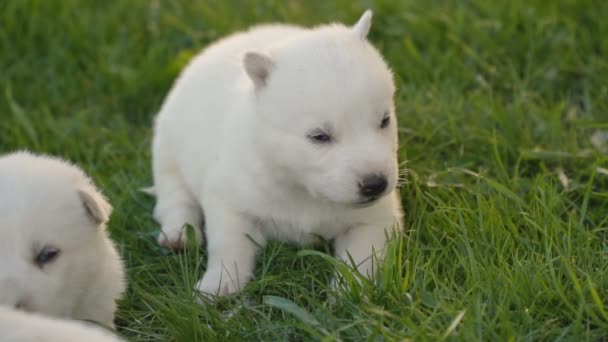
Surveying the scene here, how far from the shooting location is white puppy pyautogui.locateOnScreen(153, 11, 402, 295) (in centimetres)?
493

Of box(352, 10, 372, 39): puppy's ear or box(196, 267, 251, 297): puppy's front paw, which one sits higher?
box(352, 10, 372, 39): puppy's ear

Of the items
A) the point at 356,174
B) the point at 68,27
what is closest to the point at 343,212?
the point at 356,174

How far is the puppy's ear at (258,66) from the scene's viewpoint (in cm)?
523

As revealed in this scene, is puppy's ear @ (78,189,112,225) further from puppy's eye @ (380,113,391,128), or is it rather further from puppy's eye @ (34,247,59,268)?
puppy's eye @ (380,113,391,128)

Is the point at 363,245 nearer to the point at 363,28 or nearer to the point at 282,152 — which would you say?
the point at 282,152

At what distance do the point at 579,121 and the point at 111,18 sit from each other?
3940 millimetres

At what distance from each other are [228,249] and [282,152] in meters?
0.69

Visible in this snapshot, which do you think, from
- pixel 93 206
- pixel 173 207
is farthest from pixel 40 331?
pixel 173 207

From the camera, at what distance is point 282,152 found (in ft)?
16.6

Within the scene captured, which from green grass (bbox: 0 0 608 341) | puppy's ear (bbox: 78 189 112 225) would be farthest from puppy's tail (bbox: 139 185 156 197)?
puppy's ear (bbox: 78 189 112 225)

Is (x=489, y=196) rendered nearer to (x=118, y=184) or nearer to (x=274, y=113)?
A: (x=274, y=113)

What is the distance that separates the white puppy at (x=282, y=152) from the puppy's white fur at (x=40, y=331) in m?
1.43

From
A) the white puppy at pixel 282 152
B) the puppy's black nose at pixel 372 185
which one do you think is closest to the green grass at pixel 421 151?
the white puppy at pixel 282 152

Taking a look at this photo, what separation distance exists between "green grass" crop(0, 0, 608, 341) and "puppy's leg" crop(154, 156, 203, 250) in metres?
0.09
